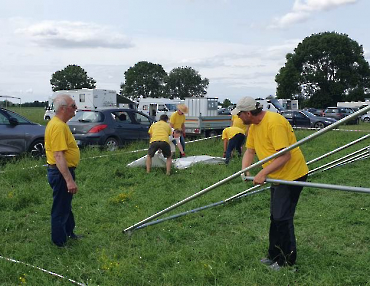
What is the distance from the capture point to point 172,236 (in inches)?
200

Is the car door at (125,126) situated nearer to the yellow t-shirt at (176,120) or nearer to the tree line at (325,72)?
A: the yellow t-shirt at (176,120)

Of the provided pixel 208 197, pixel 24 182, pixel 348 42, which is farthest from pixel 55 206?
pixel 348 42

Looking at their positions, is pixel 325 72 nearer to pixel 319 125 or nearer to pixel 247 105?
pixel 319 125

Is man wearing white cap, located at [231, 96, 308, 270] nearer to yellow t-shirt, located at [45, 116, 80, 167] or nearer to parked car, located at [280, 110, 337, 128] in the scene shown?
yellow t-shirt, located at [45, 116, 80, 167]

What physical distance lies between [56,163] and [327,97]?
53693 millimetres

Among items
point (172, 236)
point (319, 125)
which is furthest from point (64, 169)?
point (319, 125)

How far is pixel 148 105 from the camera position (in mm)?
34688

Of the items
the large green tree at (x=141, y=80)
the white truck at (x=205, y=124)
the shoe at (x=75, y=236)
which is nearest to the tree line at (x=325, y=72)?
the large green tree at (x=141, y=80)

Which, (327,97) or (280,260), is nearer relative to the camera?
(280,260)

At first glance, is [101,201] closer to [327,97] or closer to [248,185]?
[248,185]

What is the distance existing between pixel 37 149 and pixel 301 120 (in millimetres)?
19368

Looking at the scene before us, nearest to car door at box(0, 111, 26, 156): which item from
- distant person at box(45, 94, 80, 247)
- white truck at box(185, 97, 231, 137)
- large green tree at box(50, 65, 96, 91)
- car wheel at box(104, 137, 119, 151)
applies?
car wheel at box(104, 137, 119, 151)

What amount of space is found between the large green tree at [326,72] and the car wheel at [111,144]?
4631cm

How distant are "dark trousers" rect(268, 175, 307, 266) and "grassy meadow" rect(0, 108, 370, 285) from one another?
0.16 meters
